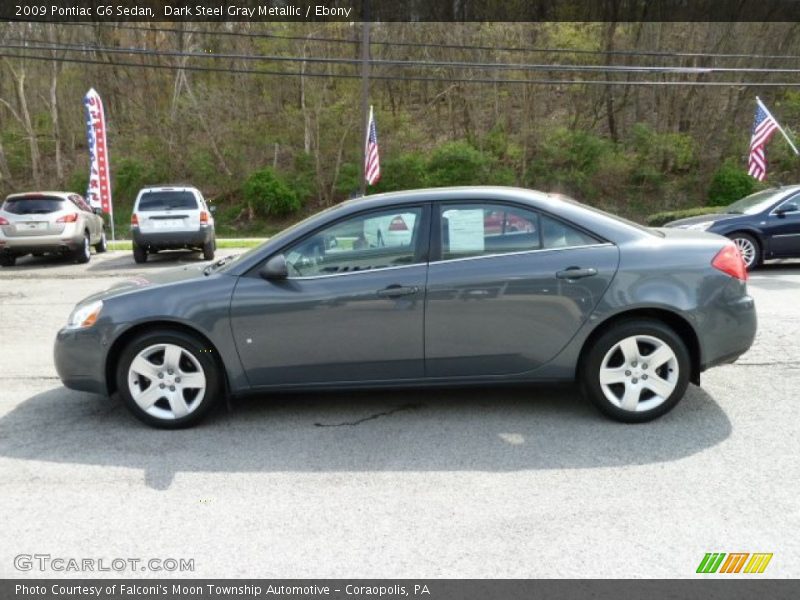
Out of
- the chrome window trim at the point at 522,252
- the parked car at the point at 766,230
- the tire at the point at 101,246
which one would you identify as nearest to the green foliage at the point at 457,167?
the tire at the point at 101,246

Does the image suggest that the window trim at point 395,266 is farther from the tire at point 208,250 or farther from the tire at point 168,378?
the tire at point 208,250

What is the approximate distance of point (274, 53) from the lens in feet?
105

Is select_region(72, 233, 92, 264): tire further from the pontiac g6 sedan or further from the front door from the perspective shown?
the front door

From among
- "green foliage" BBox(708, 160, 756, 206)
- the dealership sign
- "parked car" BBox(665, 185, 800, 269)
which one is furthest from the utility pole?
"green foliage" BBox(708, 160, 756, 206)

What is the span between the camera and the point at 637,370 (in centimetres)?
412

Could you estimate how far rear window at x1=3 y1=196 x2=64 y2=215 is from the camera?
13531mm

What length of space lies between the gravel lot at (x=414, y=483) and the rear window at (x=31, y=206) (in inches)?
389

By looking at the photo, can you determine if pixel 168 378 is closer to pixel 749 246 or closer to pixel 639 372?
pixel 639 372

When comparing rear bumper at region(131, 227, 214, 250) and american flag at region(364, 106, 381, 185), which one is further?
american flag at region(364, 106, 381, 185)

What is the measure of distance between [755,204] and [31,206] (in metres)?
14.0

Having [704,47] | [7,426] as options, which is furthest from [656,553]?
[704,47]

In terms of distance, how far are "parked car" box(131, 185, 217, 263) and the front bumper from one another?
10177 millimetres

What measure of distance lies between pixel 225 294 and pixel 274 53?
30.7m

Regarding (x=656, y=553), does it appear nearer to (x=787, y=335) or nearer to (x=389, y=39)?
(x=787, y=335)
